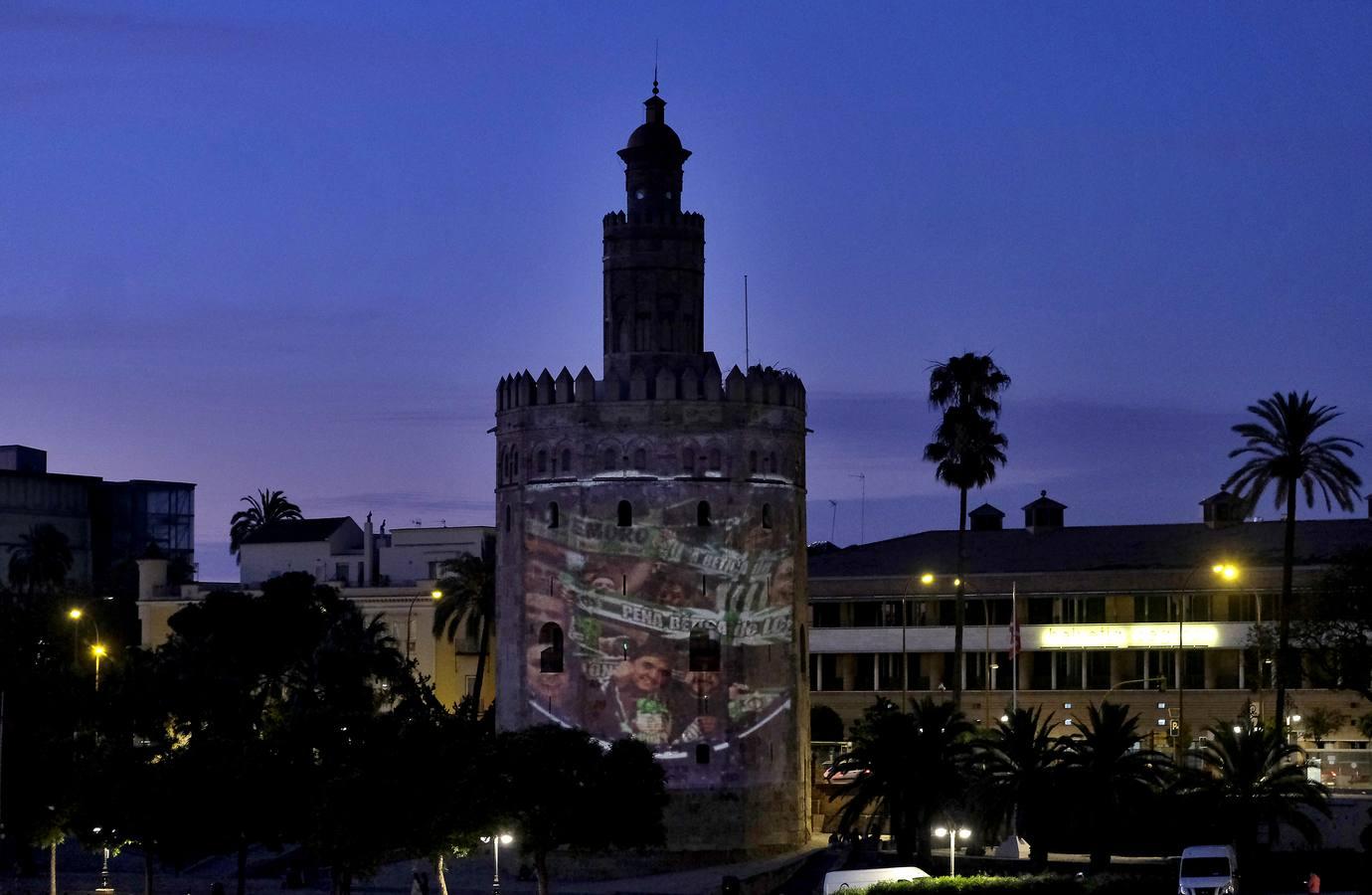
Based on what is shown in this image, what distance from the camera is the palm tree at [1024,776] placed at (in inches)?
2399

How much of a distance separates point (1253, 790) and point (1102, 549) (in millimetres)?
37614

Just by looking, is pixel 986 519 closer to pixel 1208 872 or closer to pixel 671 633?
pixel 671 633

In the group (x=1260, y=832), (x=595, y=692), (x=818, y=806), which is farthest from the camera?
(x=818, y=806)

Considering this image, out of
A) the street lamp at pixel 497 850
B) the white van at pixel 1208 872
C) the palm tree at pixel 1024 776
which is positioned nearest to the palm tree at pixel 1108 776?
the palm tree at pixel 1024 776

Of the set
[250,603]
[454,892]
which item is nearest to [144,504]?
[250,603]

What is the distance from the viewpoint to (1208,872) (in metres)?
56.1

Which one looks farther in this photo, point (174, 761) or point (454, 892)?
point (454, 892)

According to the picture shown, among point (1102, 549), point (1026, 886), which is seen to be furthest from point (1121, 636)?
point (1026, 886)

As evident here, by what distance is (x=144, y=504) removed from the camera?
15588 cm

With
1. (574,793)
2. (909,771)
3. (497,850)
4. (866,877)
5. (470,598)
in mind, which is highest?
(470,598)

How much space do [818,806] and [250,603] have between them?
95.0ft

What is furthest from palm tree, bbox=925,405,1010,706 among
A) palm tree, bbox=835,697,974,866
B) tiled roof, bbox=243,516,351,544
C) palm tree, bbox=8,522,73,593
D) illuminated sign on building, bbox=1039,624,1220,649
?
palm tree, bbox=8,522,73,593

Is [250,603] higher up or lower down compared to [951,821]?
higher up

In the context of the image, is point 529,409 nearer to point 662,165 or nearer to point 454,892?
point 662,165
